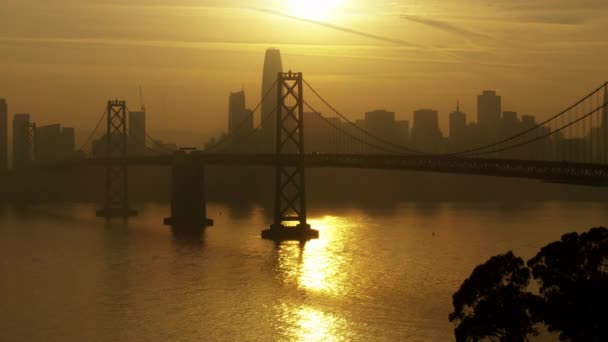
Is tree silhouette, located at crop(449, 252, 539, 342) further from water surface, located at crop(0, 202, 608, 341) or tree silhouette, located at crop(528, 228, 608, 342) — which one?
water surface, located at crop(0, 202, 608, 341)

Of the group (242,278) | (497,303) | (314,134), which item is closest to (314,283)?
(242,278)

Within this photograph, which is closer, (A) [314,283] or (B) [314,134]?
(A) [314,283]

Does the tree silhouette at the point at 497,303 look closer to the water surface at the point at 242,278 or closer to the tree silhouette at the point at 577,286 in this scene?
the tree silhouette at the point at 577,286

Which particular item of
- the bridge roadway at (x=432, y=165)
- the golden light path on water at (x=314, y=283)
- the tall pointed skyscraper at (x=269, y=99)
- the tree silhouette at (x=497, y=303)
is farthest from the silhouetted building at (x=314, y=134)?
the tree silhouette at (x=497, y=303)

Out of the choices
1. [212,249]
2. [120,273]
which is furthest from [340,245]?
[120,273]

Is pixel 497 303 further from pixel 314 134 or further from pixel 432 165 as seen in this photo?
pixel 314 134

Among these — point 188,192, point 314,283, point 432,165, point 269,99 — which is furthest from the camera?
point 269,99

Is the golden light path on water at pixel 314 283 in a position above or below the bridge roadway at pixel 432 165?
below
